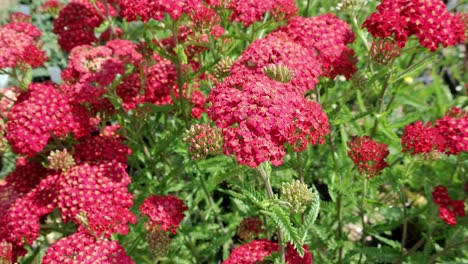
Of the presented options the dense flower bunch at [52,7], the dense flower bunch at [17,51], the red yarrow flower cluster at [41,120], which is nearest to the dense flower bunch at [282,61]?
the red yarrow flower cluster at [41,120]

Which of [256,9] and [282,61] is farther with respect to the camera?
[256,9]

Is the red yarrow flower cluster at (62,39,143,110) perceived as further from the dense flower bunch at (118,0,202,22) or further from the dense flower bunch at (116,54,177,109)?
the dense flower bunch at (118,0,202,22)

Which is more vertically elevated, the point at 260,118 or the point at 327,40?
the point at 327,40

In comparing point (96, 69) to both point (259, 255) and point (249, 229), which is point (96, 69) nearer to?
point (249, 229)

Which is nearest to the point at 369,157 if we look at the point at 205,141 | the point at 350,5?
the point at 205,141

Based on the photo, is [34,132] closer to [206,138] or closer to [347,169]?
[206,138]

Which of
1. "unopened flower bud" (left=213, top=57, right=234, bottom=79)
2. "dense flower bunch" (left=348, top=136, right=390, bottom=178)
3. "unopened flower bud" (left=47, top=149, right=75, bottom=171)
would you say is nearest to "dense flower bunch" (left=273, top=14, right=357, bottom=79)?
"unopened flower bud" (left=213, top=57, right=234, bottom=79)

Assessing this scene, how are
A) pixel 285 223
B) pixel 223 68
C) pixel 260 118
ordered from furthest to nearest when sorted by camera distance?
pixel 223 68, pixel 285 223, pixel 260 118
